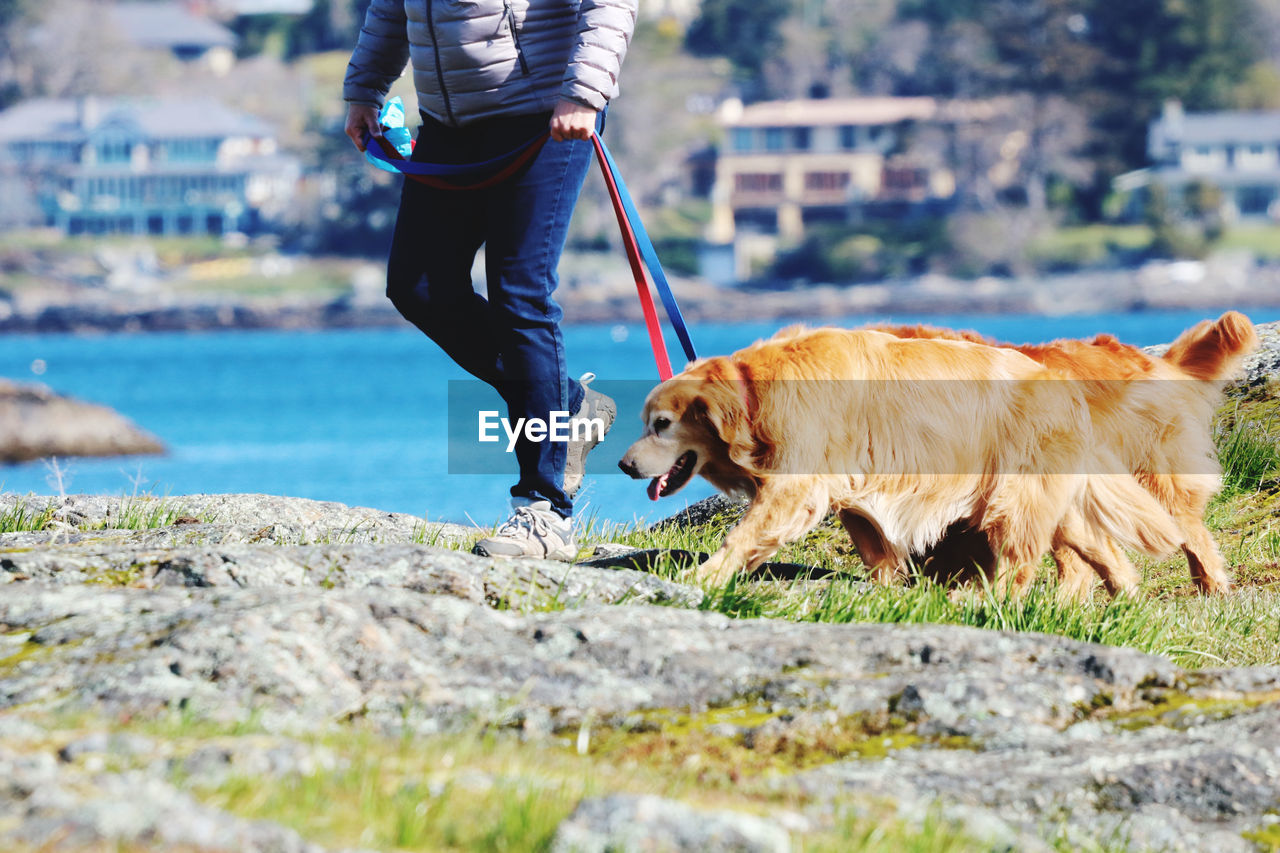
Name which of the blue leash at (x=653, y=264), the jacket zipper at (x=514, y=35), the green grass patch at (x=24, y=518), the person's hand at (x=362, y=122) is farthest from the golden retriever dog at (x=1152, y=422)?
the green grass patch at (x=24, y=518)

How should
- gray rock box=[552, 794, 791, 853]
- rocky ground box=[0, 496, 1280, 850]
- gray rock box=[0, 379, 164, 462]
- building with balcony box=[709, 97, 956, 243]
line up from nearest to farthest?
gray rock box=[552, 794, 791, 853] → rocky ground box=[0, 496, 1280, 850] → gray rock box=[0, 379, 164, 462] → building with balcony box=[709, 97, 956, 243]

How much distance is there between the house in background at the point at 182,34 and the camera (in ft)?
535

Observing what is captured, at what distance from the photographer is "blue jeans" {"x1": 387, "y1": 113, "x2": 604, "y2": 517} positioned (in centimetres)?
441

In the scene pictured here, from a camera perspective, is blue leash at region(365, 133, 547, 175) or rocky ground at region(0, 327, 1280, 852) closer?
rocky ground at region(0, 327, 1280, 852)

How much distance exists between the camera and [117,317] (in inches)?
3583

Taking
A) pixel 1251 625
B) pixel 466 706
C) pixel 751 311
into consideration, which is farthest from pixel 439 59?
pixel 751 311

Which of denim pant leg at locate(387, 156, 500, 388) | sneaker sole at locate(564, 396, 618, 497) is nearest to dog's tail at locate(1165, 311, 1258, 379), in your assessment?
sneaker sole at locate(564, 396, 618, 497)

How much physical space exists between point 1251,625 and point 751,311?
80840 millimetres

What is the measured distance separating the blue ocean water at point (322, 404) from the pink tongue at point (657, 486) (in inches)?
13.7

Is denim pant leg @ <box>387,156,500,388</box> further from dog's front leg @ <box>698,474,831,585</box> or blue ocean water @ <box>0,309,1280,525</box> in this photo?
dog's front leg @ <box>698,474,831,585</box>

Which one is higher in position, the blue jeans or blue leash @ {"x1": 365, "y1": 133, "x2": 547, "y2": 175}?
blue leash @ {"x1": 365, "y1": 133, "x2": 547, "y2": 175}

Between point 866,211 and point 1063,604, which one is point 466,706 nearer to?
point 1063,604

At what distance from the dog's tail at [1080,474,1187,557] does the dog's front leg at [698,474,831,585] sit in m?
0.97

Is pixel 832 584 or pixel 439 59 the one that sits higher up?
pixel 439 59
